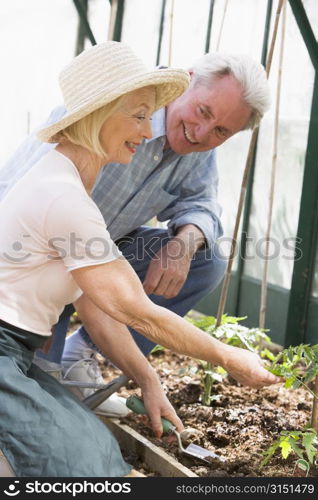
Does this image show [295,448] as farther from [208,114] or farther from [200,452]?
[208,114]

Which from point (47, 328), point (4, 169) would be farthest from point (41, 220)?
point (4, 169)

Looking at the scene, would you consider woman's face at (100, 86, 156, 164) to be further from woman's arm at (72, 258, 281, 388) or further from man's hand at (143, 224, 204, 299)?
man's hand at (143, 224, 204, 299)

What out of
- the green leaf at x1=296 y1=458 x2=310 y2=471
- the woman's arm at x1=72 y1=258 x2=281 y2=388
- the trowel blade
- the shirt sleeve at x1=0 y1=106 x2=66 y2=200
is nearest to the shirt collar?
the shirt sleeve at x1=0 y1=106 x2=66 y2=200

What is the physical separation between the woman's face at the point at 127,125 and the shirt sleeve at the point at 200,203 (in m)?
0.84

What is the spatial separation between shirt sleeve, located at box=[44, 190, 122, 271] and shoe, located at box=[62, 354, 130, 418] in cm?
100

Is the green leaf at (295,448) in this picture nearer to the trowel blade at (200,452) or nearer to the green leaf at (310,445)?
the green leaf at (310,445)

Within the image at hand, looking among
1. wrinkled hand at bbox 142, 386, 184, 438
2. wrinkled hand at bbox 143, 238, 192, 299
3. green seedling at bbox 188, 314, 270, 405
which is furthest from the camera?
green seedling at bbox 188, 314, 270, 405

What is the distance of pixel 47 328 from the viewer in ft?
7.39

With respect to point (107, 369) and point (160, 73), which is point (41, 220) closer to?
point (160, 73)

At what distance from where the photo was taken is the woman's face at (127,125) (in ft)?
7.21

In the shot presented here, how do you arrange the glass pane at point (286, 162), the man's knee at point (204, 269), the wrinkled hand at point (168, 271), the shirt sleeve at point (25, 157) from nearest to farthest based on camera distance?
the shirt sleeve at point (25, 157)
the wrinkled hand at point (168, 271)
the man's knee at point (204, 269)
the glass pane at point (286, 162)

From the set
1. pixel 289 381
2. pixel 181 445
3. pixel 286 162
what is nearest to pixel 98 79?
pixel 289 381

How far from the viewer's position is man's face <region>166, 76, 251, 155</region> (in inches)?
110

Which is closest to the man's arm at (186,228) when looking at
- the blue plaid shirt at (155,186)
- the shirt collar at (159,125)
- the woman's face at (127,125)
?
the blue plaid shirt at (155,186)
